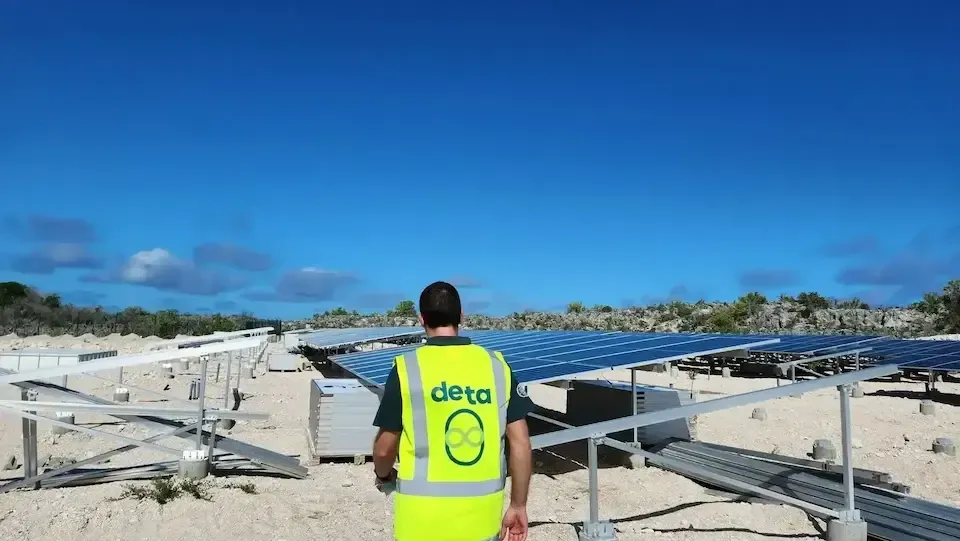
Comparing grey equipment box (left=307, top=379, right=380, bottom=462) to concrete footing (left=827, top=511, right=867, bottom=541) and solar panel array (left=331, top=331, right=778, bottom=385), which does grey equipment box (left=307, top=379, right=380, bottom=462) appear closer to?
solar panel array (left=331, top=331, right=778, bottom=385)

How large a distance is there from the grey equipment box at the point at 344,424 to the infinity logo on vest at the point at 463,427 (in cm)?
773

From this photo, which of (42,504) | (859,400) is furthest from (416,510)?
(859,400)

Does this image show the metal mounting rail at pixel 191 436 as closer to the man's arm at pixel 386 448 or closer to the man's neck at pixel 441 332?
the man's arm at pixel 386 448

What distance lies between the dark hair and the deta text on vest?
1.03ft

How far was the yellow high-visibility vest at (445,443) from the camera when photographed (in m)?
3.10

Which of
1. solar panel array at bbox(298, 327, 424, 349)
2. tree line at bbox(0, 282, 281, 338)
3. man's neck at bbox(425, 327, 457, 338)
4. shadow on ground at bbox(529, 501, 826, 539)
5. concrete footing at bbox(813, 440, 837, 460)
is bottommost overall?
shadow on ground at bbox(529, 501, 826, 539)

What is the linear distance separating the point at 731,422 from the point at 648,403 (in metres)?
4.05

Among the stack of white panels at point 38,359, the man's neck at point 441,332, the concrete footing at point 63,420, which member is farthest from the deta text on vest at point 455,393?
the stack of white panels at point 38,359

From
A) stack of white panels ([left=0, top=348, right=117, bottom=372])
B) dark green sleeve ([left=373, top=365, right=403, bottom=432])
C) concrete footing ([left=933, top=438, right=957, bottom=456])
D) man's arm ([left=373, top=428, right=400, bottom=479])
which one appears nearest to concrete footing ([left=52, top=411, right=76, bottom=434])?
stack of white panels ([left=0, top=348, right=117, bottom=372])

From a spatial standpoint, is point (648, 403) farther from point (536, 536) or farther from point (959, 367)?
point (959, 367)

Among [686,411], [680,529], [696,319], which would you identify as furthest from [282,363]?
[696,319]

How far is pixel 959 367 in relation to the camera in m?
18.0

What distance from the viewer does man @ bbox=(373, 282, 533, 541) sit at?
3104mm

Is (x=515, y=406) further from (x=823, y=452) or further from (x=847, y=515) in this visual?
(x=823, y=452)
